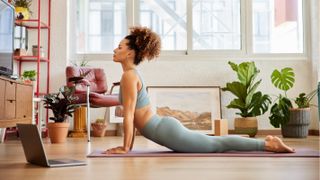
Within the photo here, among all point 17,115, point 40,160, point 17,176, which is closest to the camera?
point 17,176

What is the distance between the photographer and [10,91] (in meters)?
3.34

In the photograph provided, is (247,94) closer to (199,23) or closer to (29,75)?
(199,23)

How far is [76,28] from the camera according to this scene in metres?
5.44

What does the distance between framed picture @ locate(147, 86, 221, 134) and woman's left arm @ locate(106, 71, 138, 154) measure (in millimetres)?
2610

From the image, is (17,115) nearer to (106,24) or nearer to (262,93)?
(106,24)

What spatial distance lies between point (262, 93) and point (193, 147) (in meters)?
3.07

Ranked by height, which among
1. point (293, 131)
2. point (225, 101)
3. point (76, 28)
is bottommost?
point (293, 131)

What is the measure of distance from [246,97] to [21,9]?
298 cm

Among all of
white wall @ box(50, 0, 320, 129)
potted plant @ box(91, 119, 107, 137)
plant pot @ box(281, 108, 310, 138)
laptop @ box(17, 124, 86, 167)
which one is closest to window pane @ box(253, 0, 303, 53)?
white wall @ box(50, 0, 320, 129)

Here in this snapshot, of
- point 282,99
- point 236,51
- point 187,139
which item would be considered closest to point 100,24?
point 236,51

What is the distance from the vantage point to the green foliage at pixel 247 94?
488 cm

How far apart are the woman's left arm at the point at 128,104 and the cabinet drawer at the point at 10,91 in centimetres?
125

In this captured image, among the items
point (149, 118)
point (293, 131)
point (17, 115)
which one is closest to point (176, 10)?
point (293, 131)

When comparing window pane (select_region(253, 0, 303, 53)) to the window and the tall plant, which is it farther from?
the tall plant
